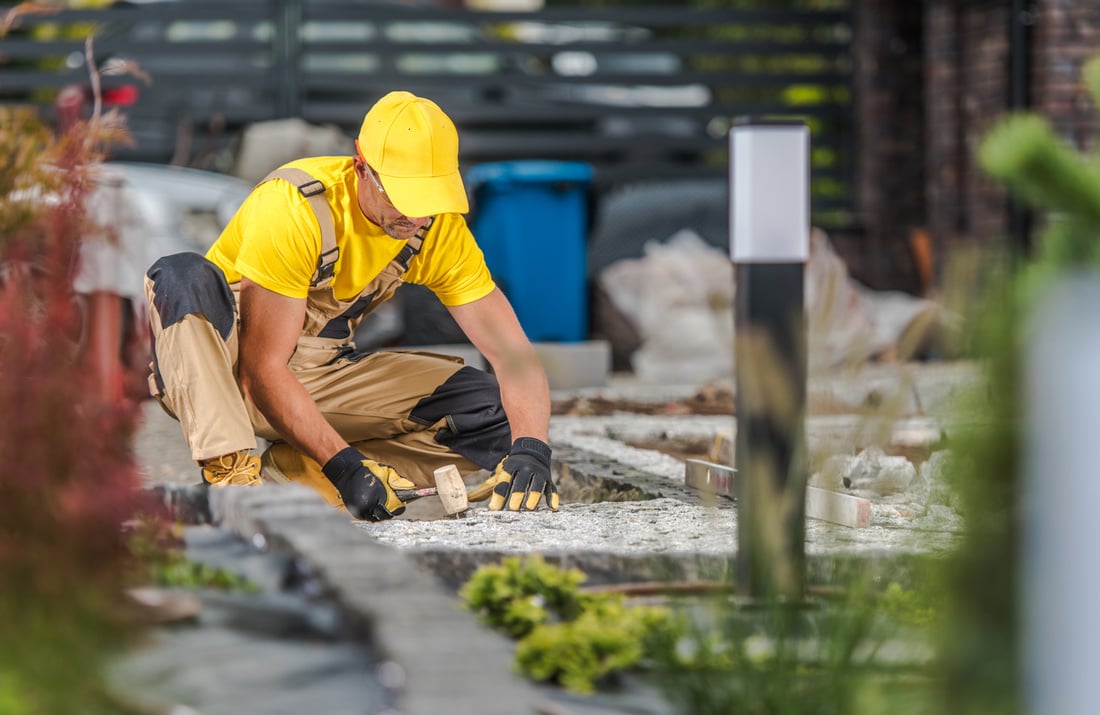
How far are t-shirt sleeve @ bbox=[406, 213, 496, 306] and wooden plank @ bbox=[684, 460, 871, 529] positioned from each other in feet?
2.52

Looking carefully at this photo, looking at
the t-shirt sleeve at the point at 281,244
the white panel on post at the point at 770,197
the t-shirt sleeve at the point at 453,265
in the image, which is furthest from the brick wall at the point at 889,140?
the white panel on post at the point at 770,197

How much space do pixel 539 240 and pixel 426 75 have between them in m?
2.02

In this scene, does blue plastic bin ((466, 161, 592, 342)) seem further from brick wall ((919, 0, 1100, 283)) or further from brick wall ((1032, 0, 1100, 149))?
brick wall ((1032, 0, 1100, 149))

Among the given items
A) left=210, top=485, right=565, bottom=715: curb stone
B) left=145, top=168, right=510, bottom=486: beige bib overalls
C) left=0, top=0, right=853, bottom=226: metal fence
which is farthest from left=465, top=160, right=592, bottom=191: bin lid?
left=210, top=485, right=565, bottom=715: curb stone

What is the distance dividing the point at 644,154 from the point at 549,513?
20.3 ft

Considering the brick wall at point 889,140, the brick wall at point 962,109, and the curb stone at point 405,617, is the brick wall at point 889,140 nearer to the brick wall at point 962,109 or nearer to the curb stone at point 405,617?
the brick wall at point 962,109

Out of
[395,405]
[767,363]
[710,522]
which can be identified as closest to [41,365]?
[767,363]

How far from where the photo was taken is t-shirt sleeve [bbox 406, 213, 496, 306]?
4223 mm

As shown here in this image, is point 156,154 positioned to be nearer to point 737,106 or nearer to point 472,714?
point 737,106

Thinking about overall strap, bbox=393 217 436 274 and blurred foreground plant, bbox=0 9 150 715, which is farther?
overall strap, bbox=393 217 436 274

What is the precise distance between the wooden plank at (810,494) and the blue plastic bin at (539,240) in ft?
11.8

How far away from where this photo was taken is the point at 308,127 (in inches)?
343

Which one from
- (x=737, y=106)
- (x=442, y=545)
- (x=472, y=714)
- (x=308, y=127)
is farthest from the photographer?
(x=737, y=106)

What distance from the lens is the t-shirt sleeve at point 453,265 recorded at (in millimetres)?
4223
